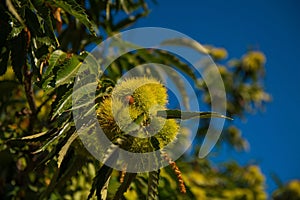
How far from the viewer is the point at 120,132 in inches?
30.7

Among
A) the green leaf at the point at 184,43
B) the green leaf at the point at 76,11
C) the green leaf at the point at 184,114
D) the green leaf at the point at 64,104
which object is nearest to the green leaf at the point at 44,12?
the green leaf at the point at 76,11

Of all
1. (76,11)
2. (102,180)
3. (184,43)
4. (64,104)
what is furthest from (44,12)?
(184,43)

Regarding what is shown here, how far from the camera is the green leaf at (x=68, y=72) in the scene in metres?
0.80

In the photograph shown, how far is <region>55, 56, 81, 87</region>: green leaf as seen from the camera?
0.80m

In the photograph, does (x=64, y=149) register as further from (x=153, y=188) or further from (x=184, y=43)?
(x=184, y=43)

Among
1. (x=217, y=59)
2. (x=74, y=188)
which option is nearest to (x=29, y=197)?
(x=74, y=188)

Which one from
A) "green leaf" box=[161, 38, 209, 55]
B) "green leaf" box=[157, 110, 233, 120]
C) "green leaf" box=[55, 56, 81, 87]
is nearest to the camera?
"green leaf" box=[157, 110, 233, 120]

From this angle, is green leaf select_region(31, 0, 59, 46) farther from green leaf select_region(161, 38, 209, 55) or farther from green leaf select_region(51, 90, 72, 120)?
green leaf select_region(161, 38, 209, 55)

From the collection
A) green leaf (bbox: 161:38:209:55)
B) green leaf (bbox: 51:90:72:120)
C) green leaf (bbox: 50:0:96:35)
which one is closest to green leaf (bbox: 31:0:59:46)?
green leaf (bbox: 50:0:96:35)

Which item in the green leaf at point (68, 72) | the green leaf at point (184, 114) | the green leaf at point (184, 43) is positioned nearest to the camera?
the green leaf at point (184, 114)

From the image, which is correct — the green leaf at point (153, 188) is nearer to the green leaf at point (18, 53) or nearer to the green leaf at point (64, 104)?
the green leaf at point (64, 104)

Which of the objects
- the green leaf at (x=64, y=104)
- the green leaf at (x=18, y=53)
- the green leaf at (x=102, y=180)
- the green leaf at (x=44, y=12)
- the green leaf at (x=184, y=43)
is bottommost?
the green leaf at (x=102, y=180)

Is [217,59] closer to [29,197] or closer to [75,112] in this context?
[29,197]

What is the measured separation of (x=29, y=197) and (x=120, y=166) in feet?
1.99
